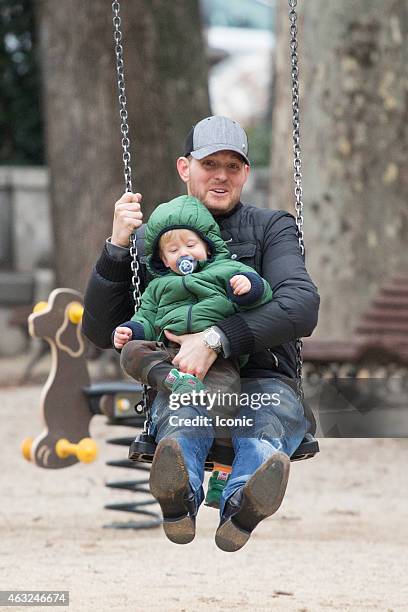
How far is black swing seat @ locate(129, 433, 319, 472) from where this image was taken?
15.9 ft

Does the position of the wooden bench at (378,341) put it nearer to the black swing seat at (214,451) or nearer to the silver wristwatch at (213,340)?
the black swing seat at (214,451)

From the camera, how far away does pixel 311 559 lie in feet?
23.0

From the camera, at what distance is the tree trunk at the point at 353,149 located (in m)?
12.4

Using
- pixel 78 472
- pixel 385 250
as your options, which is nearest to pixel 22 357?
pixel 385 250

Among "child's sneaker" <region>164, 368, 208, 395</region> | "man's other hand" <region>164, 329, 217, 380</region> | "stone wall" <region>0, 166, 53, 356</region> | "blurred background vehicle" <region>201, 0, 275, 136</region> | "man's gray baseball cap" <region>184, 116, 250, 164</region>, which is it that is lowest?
"blurred background vehicle" <region>201, 0, 275, 136</region>

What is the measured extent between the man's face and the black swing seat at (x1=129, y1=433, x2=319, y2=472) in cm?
81

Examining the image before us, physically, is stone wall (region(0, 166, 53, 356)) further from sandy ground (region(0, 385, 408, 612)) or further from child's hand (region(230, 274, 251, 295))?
child's hand (region(230, 274, 251, 295))

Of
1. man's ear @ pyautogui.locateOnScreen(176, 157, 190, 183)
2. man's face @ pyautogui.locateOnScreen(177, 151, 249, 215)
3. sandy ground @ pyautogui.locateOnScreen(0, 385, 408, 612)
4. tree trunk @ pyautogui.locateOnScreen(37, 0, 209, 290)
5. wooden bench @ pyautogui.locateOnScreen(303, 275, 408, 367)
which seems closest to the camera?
man's face @ pyautogui.locateOnScreen(177, 151, 249, 215)

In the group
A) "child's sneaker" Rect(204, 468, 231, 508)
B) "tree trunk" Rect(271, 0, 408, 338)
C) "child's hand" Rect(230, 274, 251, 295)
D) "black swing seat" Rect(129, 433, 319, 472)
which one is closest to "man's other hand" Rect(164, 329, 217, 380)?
"child's hand" Rect(230, 274, 251, 295)

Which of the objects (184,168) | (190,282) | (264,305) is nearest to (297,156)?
(184,168)

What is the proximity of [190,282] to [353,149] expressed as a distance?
7964 millimetres

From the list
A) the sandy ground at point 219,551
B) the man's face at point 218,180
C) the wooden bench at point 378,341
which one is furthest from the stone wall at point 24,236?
the man's face at point 218,180

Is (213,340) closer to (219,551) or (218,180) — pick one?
(218,180)

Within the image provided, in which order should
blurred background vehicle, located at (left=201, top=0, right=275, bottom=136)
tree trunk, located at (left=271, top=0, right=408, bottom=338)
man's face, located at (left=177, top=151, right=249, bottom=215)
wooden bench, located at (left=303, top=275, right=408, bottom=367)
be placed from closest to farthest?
man's face, located at (left=177, top=151, right=249, bottom=215) → wooden bench, located at (left=303, top=275, right=408, bottom=367) → tree trunk, located at (left=271, top=0, right=408, bottom=338) → blurred background vehicle, located at (left=201, top=0, right=275, bottom=136)
